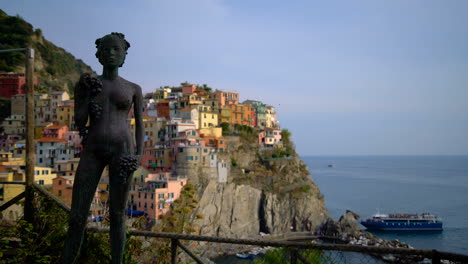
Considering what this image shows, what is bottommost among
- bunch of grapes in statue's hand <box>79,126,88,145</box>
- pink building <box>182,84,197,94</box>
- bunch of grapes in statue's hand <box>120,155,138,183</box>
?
bunch of grapes in statue's hand <box>120,155,138,183</box>

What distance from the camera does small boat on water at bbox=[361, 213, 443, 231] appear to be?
42531 mm

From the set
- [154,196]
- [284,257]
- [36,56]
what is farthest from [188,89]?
[284,257]

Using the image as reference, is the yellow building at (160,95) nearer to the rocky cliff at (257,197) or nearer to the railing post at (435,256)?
the rocky cliff at (257,197)

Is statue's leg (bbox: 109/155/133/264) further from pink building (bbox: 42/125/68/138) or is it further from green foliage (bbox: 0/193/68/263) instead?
pink building (bbox: 42/125/68/138)

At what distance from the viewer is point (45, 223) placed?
4480 millimetres

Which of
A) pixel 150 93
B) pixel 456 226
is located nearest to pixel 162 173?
pixel 150 93

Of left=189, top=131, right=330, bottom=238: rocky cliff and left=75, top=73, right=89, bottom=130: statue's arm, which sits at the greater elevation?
left=75, top=73, right=89, bottom=130: statue's arm

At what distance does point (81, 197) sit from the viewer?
9.79ft

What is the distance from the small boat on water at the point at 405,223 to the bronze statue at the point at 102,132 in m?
45.4

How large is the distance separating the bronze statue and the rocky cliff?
33.4m

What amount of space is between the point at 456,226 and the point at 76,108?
161ft

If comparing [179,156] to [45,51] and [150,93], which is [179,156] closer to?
[150,93]

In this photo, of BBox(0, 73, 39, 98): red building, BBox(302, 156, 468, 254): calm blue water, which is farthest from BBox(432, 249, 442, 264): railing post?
BBox(0, 73, 39, 98): red building

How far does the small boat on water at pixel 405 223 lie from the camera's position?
140ft
